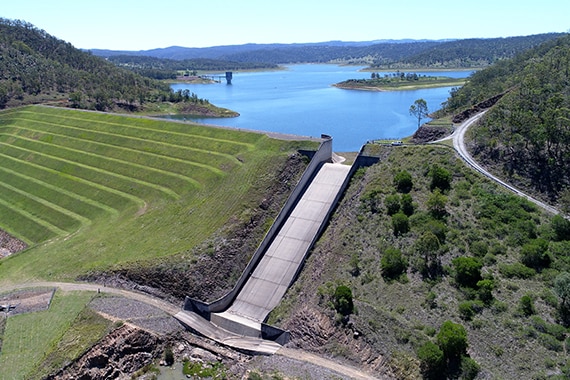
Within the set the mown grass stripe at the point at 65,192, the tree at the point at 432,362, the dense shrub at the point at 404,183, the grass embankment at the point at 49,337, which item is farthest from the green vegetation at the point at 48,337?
the dense shrub at the point at 404,183

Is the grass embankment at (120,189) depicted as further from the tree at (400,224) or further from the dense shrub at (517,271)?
the dense shrub at (517,271)

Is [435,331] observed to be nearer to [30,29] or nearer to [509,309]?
[509,309]

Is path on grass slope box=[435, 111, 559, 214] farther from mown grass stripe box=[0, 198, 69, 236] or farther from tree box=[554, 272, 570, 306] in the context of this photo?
mown grass stripe box=[0, 198, 69, 236]

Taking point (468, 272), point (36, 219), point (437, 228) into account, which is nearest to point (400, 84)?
point (437, 228)

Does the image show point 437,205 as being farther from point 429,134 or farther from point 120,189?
point 120,189

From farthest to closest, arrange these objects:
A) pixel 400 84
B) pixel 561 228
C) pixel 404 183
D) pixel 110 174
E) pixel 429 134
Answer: pixel 400 84
pixel 110 174
pixel 429 134
pixel 404 183
pixel 561 228

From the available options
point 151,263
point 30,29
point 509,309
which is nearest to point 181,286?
point 151,263
